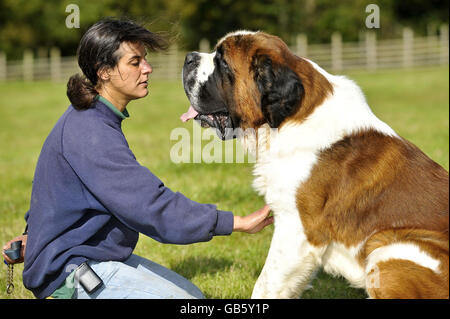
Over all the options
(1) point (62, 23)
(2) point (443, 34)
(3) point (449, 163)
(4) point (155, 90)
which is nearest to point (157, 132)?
(3) point (449, 163)

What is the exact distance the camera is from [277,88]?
3.28 meters

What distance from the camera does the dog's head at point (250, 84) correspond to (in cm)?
330

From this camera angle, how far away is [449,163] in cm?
744

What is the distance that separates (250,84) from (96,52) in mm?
940

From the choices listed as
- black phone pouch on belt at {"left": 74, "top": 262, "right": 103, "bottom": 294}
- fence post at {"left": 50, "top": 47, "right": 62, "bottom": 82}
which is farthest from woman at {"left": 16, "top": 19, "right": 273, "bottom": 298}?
fence post at {"left": 50, "top": 47, "right": 62, "bottom": 82}

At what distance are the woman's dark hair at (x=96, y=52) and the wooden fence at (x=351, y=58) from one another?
85.5 feet

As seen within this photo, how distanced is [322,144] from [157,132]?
31.3ft

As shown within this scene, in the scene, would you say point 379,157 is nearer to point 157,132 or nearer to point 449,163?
point 449,163

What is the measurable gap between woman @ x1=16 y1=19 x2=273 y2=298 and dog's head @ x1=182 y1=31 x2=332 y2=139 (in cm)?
48

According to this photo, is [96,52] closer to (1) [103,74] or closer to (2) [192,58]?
(1) [103,74]

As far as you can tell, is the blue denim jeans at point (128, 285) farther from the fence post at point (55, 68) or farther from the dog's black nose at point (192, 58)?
the fence post at point (55, 68)

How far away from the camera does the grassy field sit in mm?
4617

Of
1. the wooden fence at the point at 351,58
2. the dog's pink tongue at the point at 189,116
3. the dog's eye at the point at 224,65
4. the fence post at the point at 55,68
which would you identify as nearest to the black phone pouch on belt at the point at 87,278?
the dog's pink tongue at the point at 189,116

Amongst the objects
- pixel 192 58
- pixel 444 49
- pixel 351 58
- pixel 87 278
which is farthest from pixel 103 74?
pixel 351 58
